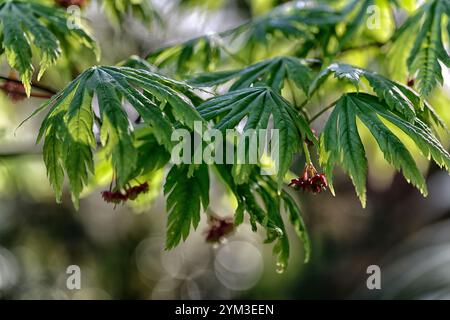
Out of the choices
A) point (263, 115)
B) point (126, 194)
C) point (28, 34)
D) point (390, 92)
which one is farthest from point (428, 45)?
point (28, 34)

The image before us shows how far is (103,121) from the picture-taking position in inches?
44.3

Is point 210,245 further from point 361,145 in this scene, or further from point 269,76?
point 361,145

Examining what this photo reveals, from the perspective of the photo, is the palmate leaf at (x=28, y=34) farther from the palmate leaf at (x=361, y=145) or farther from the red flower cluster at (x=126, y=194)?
the palmate leaf at (x=361, y=145)

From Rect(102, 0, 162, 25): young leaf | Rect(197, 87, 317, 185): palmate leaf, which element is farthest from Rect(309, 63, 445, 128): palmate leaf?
Rect(102, 0, 162, 25): young leaf

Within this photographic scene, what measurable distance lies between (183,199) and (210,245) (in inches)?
135

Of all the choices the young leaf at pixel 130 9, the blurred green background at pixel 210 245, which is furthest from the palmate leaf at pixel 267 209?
the blurred green background at pixel 210 245

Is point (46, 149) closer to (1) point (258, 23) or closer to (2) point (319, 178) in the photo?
(2) point (319, 178)

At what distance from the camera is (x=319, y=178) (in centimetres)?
139

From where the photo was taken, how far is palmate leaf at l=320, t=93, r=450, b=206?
3.92 ft

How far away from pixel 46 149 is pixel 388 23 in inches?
50.0

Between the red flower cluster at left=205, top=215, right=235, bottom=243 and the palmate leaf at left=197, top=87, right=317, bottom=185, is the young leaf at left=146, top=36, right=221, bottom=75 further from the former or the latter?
the palmate leaf at left=197, top=87, right=317, bottom=185

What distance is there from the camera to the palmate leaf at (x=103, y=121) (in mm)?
1097
